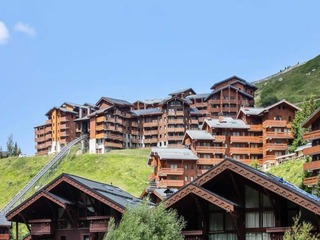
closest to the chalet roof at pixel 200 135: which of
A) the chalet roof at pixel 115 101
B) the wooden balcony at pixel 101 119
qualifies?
the wooden balcony at pixel 101 119

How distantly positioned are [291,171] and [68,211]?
180 ft

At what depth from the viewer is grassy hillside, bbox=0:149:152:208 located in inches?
4852

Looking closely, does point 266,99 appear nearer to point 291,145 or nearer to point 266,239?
point 291,145

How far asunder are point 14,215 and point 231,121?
291ft

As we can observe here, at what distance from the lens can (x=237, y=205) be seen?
32.3 meters

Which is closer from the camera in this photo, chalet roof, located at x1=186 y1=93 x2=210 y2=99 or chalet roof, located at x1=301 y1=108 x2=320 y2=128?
chalet roof, located at x1=301 y1=108 x2=320 y2=128

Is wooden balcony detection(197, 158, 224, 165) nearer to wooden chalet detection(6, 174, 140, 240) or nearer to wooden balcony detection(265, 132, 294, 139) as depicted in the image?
wooden balcony detection(265, 132, 294, 139)

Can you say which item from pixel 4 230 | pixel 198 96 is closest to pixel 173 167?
pixel 4 230

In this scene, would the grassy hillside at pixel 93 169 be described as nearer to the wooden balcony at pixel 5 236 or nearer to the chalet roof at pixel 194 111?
the chalet roof at pixel 194 111

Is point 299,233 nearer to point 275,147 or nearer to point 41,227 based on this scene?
point 41,227

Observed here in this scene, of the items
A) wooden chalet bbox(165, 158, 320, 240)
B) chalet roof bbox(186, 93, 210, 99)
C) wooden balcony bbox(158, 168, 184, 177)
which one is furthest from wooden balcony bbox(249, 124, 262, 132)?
wooden chalet bbox(165, 158, 320, 240)

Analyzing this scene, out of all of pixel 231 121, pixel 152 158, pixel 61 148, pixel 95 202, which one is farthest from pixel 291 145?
pixel 95 202

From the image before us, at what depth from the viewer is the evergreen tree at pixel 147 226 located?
99.1 ft

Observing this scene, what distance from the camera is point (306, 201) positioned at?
29109mm
